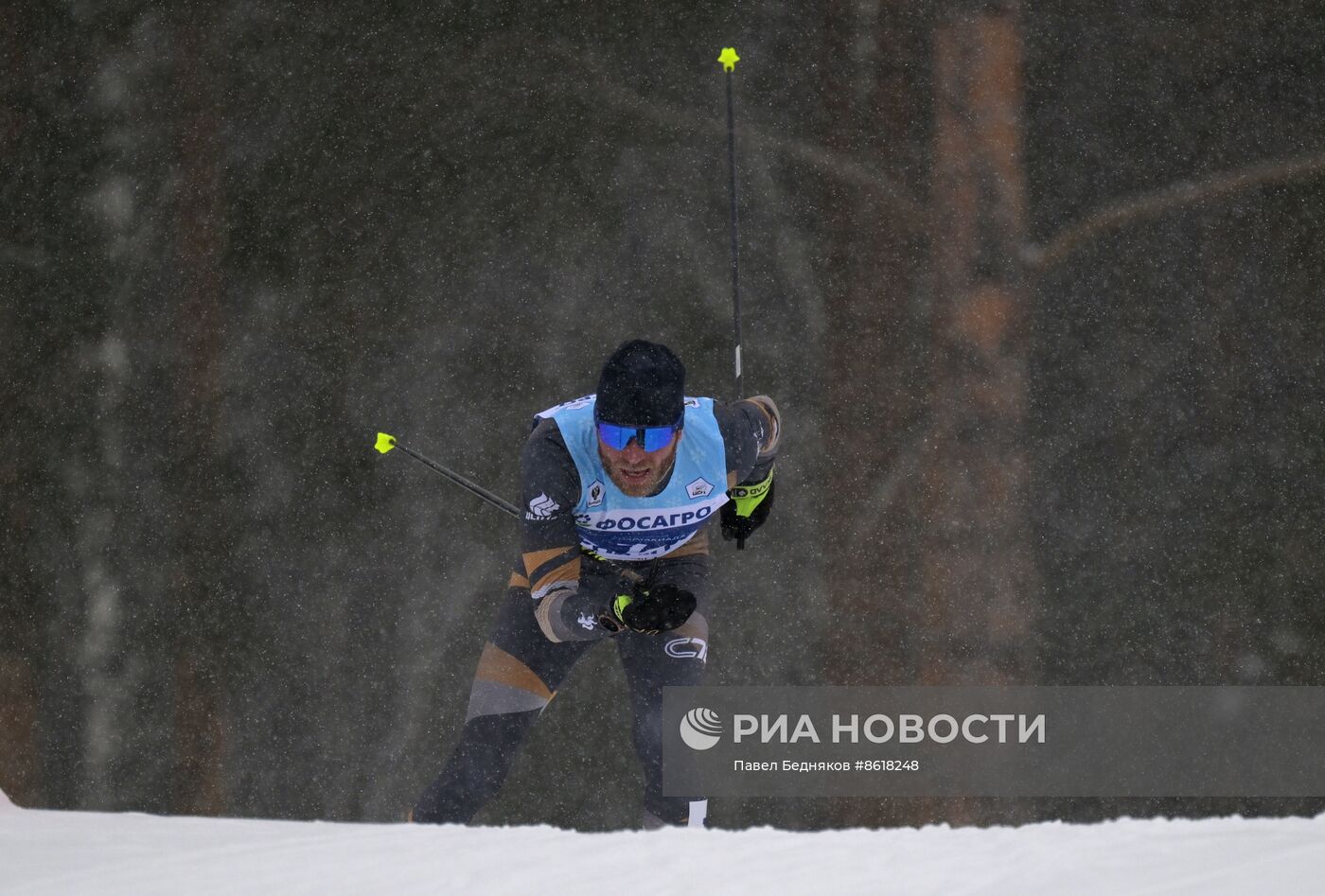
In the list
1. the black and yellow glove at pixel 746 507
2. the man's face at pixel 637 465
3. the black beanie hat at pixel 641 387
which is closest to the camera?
the black beanie hat at pixel 641 387

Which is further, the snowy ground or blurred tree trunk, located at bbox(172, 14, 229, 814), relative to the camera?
blurred tree trunk, located at bbox(172, 14, 229, 814)

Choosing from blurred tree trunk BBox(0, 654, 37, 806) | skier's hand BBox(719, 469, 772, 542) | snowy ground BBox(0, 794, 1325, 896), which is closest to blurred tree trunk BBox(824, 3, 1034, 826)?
skier's hand BBox(719, 469, 772, 542)

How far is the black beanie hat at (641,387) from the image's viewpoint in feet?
8.93

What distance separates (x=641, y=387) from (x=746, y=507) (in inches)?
28.2

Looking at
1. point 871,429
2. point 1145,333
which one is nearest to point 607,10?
point 871,429

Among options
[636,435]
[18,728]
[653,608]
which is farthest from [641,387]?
[18,728]

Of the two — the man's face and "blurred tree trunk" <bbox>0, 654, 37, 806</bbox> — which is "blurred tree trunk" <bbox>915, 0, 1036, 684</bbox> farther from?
"blurred tree trunk" <bbox>0, 654, 37, 806</bbox>

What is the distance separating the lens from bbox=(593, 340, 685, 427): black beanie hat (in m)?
2.72

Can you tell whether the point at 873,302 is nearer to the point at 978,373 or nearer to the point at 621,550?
the point at 978,373

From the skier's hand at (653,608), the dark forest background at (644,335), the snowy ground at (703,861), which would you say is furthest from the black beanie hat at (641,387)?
the dark forest background at (644,335)

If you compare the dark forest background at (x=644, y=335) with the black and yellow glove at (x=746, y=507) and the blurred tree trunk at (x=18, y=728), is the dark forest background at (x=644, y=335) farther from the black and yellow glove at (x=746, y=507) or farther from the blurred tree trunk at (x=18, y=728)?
the black and yellow glove at (x=746, y=507)

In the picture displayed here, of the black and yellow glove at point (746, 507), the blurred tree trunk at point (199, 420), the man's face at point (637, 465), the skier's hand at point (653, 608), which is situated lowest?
the skier's hand at point (653, 608)

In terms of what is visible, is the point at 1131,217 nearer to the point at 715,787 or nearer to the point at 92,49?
the point at 715,787

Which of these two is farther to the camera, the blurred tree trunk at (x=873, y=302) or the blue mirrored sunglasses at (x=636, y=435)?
the blurred tree trunk at (x=873, y=302)
